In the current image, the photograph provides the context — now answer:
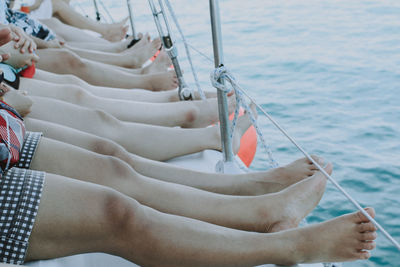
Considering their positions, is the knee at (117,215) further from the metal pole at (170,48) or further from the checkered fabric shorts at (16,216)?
the metal pole at (170,48)

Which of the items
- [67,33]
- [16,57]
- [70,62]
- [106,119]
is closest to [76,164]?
[106,119]

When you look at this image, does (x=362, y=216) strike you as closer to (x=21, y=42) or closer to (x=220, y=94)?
(x=220, y=94)

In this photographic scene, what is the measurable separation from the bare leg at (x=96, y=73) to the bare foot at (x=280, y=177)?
2.80 feet

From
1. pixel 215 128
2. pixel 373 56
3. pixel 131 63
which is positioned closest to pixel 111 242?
pixel 215 128

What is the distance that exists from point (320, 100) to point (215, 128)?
1.77m

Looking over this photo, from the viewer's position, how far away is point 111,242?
2.46ft

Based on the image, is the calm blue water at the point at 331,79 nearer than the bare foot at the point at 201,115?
No

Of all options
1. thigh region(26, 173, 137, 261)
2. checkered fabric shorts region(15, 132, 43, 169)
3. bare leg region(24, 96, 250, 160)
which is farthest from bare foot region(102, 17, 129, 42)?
thigh region(26, 173, 137, 261)

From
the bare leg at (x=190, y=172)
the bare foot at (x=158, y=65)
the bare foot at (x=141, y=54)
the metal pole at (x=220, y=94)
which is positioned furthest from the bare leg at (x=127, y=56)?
the bare leg at (x=190, y=172)

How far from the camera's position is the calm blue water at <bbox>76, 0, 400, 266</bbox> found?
6.82ft

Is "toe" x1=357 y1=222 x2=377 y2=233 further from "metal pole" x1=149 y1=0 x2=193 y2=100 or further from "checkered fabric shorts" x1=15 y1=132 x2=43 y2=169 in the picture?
"metal pole" x1=149 y1=0 x2=193 y2=100

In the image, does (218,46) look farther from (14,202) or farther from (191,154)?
(14,202)

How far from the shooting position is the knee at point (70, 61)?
1.72m

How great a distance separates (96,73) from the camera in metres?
1.80
